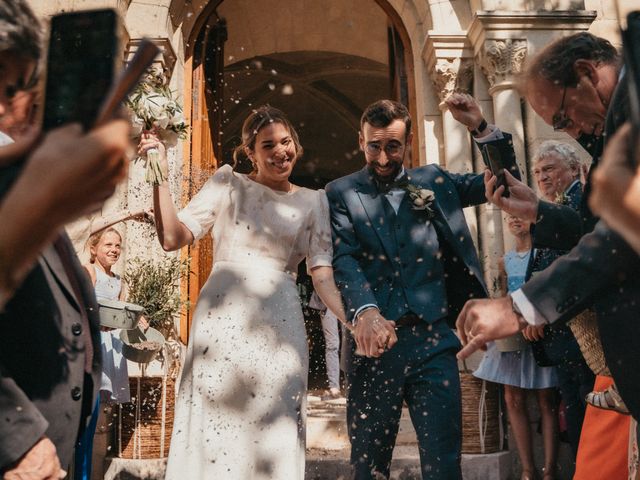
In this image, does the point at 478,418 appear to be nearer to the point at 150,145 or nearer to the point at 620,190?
the point at 150,145

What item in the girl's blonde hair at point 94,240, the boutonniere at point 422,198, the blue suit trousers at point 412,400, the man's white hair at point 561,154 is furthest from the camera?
the girl's blonde hair at point 94,240

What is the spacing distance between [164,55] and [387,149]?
3.77m

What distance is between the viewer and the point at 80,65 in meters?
0.90

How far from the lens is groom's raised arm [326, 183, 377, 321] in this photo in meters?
2.94

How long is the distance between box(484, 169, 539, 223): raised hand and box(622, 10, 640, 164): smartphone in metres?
1.66

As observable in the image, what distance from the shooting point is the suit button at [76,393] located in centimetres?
151

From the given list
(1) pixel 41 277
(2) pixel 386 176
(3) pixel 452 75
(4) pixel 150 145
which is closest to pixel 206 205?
(4) pixel 150 145

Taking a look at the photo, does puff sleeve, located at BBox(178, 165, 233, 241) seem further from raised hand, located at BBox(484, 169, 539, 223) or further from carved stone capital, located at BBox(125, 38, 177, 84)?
carved stone capital, located at BBox(125, 38, 177, 84)

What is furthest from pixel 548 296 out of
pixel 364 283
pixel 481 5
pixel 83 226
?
pixel 481 5

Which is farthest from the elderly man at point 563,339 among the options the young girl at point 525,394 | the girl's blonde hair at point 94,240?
the girl's blonde hair at point 94,240

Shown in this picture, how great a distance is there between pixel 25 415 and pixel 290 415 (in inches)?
62.2

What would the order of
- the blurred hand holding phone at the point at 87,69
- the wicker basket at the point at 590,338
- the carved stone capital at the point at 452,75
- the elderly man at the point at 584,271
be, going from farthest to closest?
the carved stone capital at the point at 452,75
the wicker basket at the point at 590,338
the elderly man at the point at 584,271
the blurred hand holding phone at the point at 87,69

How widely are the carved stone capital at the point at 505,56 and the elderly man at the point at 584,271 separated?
4.22m

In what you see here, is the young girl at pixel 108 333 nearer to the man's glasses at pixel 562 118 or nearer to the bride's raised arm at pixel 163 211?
the bride's raised arm at pixel 163 211
